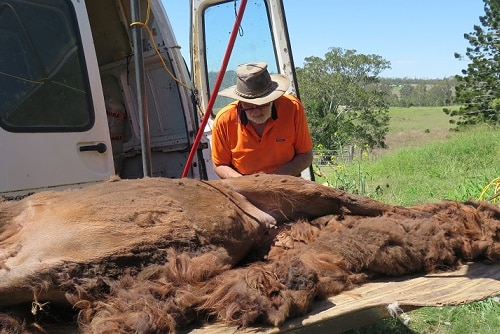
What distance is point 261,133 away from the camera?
12.5 ft

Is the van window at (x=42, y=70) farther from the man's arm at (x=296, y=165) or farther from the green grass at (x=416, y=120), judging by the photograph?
the green grass at (x=416, y=120)

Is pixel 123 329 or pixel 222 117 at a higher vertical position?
pixel 222 117

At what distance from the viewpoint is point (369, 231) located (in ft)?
8.13

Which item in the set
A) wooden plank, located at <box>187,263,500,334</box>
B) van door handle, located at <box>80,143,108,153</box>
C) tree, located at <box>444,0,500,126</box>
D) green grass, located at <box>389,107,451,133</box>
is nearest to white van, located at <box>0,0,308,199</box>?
van door handle, located at <box>80,143,108,153</box>

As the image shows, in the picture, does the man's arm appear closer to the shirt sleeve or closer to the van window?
the shirt sleeve

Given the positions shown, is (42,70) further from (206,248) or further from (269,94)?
(206,248)

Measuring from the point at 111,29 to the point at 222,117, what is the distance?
5.26 ft

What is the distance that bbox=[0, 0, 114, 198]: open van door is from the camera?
10.0ft

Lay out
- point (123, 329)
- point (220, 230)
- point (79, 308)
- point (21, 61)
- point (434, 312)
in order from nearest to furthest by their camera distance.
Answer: point (123, 329) < point (79, 308) < point (220, 230) < point (21, 61) < point (434, 312)

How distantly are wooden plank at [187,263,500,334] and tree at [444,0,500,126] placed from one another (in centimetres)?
2372

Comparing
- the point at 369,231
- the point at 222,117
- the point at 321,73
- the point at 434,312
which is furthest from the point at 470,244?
the point at 321,73

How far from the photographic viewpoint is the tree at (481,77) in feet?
80.6

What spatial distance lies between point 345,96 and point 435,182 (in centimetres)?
2658

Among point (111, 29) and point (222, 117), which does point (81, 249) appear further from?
point (111, 29)
